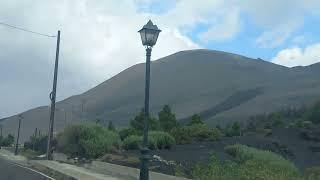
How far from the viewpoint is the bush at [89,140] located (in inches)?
1945

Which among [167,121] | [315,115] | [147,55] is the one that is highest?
[315,115]

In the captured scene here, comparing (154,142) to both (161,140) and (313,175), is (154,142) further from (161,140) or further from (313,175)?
(313,175)

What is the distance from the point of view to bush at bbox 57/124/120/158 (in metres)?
49.4

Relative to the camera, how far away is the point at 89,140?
50.7m

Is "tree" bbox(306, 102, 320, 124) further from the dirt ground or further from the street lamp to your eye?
the street lamp

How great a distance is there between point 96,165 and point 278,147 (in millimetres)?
18093

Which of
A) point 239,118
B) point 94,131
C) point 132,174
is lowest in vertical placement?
point 132,174

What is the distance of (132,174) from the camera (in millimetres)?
29391

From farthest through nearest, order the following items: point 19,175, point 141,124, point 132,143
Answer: point 141,124 → point 132,143 → point 19,175

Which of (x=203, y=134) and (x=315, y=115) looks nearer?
(x=203, y=134)

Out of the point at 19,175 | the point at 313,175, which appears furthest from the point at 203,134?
the point at 313,175

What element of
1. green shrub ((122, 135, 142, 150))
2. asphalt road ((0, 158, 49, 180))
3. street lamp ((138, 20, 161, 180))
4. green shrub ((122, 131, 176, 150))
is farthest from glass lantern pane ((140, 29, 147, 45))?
green shrub ((122, 135, 142, 150))

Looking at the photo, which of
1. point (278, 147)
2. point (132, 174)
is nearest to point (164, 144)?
point (278, 147)

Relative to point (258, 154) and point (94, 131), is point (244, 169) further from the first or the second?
point (94, 131)
